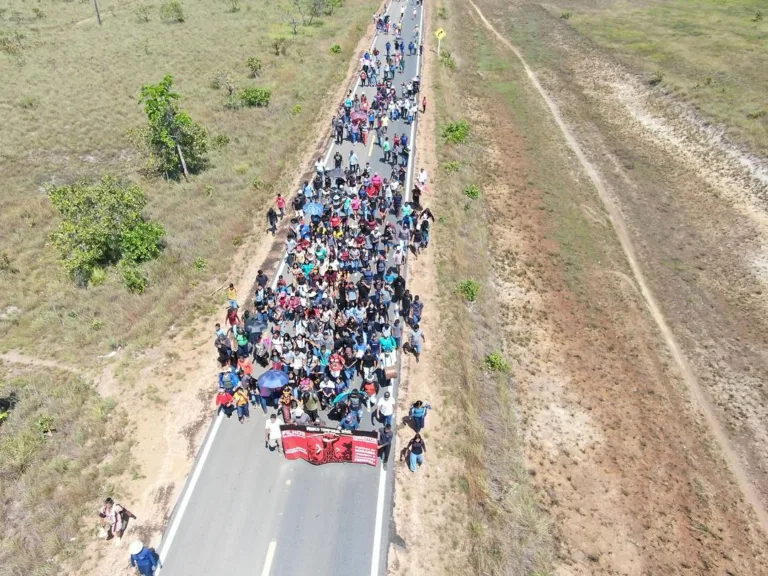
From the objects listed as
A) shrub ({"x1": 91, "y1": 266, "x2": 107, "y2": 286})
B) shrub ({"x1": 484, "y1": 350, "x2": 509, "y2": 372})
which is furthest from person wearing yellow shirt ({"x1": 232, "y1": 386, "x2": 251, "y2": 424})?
shrub ({"x1": 91, "y1": 266, "x2": 107, "y2": 286})

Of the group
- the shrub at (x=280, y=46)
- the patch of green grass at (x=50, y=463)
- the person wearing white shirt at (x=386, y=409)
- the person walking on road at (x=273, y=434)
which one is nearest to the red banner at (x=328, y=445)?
the person walking on road at (x=273, y=434)

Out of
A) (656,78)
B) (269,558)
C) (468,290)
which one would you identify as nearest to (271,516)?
(269,558)

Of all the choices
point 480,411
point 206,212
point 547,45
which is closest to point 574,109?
point 547,45

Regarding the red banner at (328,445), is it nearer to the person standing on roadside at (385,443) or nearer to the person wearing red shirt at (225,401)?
the person standing on roadside at (385,443)

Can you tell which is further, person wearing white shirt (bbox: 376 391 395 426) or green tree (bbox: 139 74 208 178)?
green tree (bbox: 139 74 208 178)

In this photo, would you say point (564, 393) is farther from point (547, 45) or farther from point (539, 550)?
point (547, 45)

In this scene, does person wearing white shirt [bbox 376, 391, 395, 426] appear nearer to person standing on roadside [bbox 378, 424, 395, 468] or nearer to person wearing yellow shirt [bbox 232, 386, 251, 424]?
person standing on roadside [bbox 378, 424, 395, 468]
